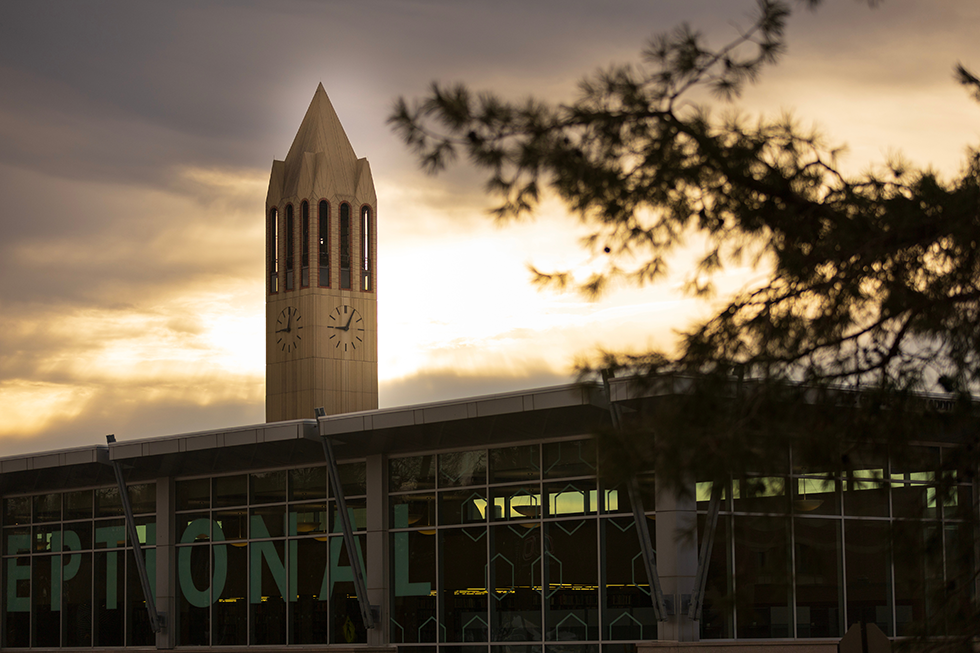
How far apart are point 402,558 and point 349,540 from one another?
3.58ft

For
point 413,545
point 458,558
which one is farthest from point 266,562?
point 458,558

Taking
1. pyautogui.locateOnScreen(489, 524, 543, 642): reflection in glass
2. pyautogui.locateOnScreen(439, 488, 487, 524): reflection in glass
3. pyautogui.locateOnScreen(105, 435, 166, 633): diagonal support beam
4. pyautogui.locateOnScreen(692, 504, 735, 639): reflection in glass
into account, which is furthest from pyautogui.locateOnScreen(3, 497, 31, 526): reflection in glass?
pyautogui.locateOnScreen(692, 504, 735, 639): reflection in glass

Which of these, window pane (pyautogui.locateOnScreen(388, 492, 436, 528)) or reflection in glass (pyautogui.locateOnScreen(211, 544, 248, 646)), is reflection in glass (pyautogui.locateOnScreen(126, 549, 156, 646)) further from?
window pane (pyautogui.locateOnScreen(388, 492, 436, 528))

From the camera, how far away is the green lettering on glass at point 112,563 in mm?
28609

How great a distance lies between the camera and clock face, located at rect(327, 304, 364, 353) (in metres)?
66.8

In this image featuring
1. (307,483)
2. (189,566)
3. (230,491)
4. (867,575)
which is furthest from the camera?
(189,566)

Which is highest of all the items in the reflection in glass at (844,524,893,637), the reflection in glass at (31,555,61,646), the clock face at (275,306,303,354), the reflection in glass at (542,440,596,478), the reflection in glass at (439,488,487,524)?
the clock face at (275,306,303,354)

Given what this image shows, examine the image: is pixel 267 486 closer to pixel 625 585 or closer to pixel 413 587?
pixel 413 587

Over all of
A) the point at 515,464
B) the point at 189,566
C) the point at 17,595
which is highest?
the point at 515,464

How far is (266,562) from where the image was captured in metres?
25.8

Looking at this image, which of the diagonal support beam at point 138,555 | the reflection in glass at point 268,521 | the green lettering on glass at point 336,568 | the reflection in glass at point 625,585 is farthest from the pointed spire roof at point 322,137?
the reflection in glass at point 625,585

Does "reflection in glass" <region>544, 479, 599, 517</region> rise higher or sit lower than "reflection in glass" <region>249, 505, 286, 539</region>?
higher

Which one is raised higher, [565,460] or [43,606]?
[565,460]

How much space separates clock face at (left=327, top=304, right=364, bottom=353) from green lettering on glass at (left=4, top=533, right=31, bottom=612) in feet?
117
